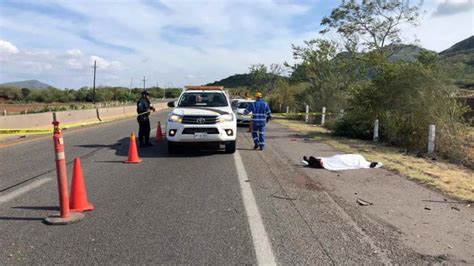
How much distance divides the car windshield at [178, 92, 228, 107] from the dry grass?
4.04 meters

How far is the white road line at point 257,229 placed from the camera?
4.79 m

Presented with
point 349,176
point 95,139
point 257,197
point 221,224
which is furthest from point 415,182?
point 95,139

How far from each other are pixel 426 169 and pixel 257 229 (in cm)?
675

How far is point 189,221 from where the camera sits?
6090 mm

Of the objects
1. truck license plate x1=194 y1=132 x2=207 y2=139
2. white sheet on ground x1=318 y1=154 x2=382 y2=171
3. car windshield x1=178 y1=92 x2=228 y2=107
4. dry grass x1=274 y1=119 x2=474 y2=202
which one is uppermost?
car windshield x1=178 y1=92 x2=228 y2=107

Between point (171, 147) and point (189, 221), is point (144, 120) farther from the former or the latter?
point (189, 221)

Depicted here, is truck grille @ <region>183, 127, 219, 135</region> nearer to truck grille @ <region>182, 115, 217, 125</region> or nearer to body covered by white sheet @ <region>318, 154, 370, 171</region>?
truck grille @ <region>182, 115, 217, 125</region>

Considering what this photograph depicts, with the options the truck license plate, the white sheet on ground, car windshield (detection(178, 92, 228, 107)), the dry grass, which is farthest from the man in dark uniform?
the white sheet on ground

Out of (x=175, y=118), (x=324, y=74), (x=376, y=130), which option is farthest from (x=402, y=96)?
(x=324, y=74)

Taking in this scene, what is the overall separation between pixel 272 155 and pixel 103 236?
825 cm

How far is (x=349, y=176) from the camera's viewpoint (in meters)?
9.97

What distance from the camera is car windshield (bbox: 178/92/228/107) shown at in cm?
1380

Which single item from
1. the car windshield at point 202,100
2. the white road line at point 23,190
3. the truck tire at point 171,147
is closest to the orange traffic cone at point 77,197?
the white road line at point 23,190

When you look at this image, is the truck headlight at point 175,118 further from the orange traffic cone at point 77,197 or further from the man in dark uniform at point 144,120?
the orange traffic cone at point 77,197
